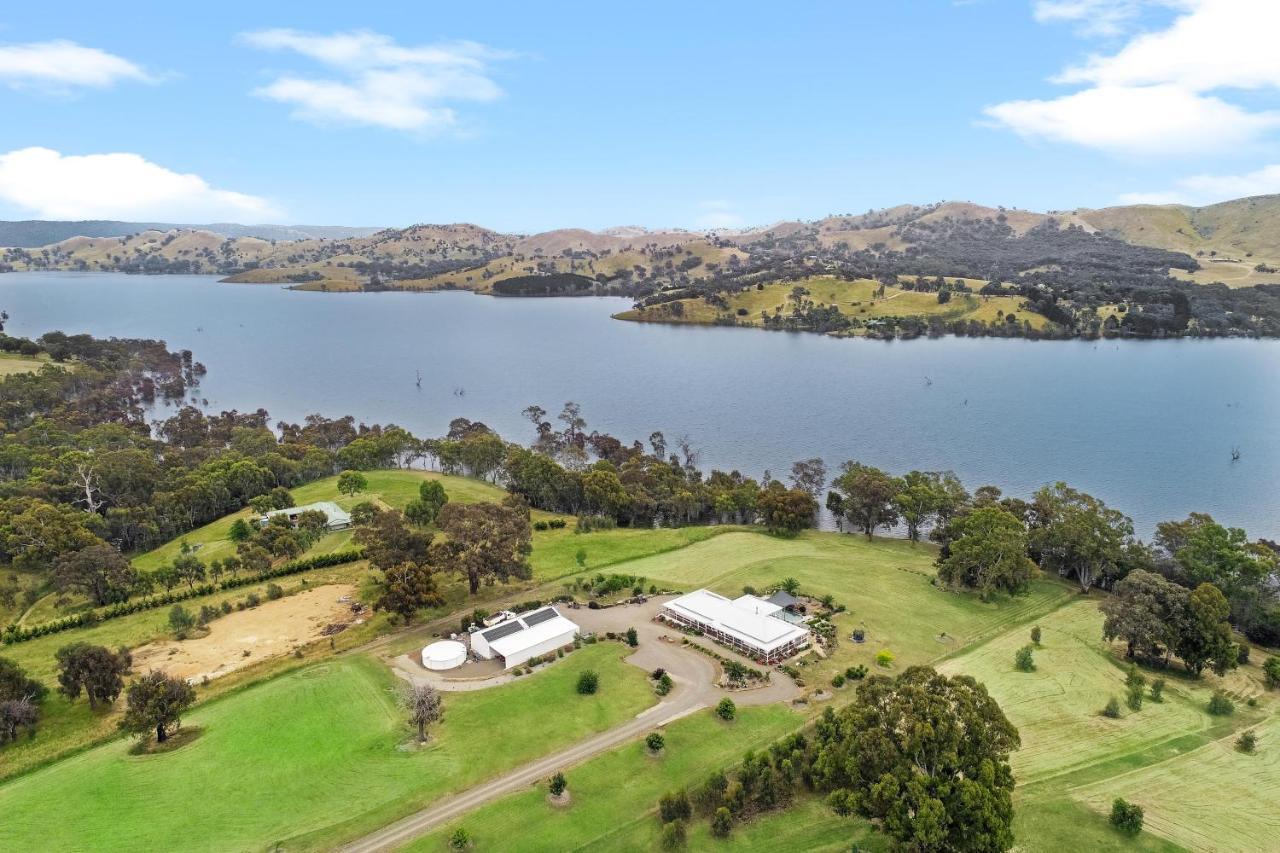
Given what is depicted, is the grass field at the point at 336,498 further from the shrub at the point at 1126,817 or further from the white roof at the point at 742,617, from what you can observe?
the shrub at the point at 1126,817

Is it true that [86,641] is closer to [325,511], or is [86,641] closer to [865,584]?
[325,511]

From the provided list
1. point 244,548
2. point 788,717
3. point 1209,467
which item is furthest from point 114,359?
point 1209,467

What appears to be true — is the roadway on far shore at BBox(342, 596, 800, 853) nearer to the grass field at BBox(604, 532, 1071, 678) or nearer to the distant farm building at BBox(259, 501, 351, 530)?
the grass field at BBox(604, 532, 1071, 678)

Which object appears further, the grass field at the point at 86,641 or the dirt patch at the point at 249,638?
the dirt patch at the point at 249,638

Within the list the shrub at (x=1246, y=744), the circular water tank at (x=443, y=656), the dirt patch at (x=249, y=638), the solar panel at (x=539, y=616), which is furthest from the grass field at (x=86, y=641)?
the shrub at (x=1246, y=744)

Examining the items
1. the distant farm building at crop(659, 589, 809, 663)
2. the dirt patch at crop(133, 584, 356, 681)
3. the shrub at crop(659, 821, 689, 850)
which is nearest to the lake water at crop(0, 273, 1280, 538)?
the distant farm building at crop(659, 589, 809, 663)

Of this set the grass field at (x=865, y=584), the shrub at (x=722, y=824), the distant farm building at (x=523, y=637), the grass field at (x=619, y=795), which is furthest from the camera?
the grass field at (x=865, y=584)
